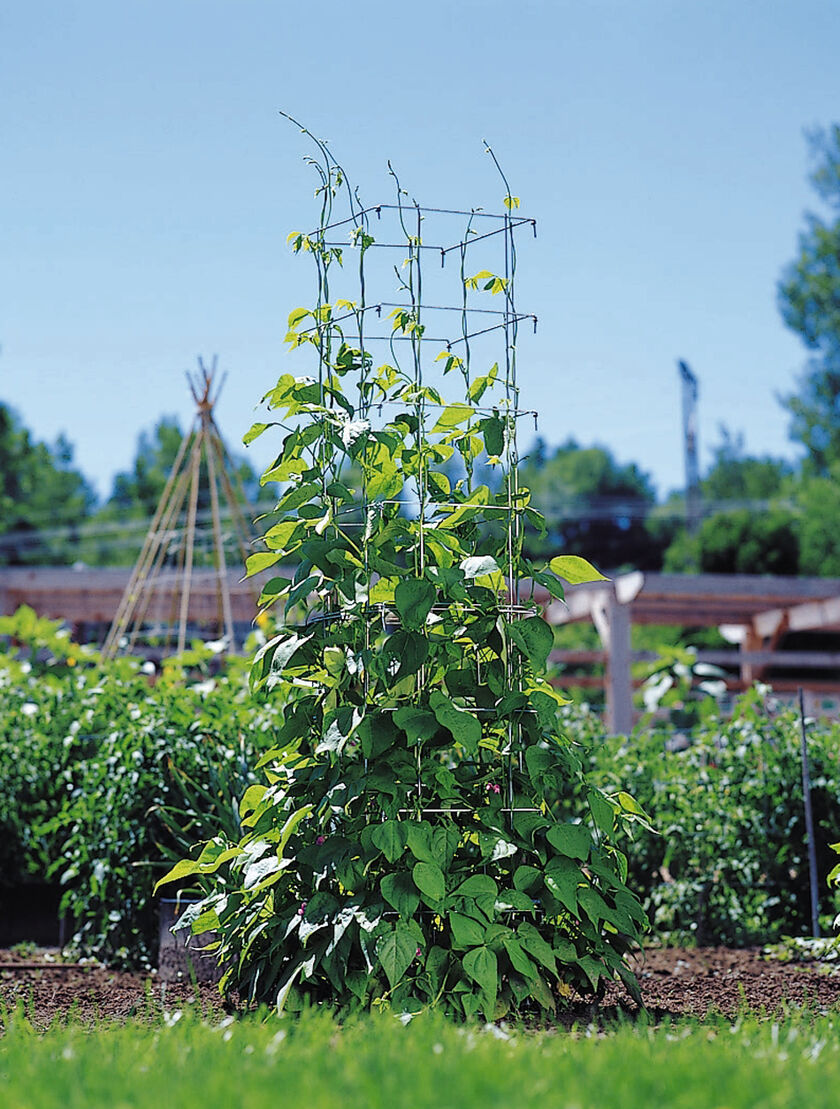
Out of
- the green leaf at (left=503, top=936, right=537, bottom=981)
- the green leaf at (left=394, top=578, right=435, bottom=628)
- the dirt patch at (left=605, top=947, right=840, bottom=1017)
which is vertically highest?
the green leaf at (left=394, top=578, right=435, bottom=628)

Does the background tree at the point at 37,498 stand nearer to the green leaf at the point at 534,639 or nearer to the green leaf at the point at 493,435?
the green leaf at the point at 493,435

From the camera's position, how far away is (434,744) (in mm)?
3301

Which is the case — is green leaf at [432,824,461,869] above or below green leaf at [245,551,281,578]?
below

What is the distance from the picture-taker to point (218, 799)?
4.55m

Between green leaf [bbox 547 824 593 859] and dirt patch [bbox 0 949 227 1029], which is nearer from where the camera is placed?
green leaf [bbox 547 824 593 859]

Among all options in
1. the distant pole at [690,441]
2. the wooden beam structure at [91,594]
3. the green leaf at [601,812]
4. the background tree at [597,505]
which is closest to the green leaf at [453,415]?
the green leaf at [601,812]

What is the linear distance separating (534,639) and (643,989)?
1.34 m

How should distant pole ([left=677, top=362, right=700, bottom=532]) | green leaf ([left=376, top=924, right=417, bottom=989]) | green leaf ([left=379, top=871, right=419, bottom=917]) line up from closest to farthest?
green leaf ([left=376, top=924, right=417, bottom=989]), green leaf ([left=379, top=871, right=419, bottom=917]), distant pole ([left=677, top=362, right=700, bottom=532])

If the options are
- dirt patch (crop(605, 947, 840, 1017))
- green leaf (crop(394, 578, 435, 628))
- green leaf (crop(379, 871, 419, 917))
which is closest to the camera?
green leaf (crop(379, 871, 419, 917))

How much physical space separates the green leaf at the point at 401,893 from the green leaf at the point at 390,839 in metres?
0.05

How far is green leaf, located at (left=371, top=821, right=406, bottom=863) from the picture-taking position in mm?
3061

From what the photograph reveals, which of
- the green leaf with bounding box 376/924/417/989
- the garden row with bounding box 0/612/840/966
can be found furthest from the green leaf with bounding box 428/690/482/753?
the garden row with bounding box 0/612/840/966

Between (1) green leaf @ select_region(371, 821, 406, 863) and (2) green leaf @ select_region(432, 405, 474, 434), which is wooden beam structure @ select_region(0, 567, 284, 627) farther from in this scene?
(1) green leaf @ select_region(371, 821, 406, 863)

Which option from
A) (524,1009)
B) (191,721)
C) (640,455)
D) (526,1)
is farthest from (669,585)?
(640,455)
